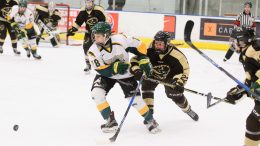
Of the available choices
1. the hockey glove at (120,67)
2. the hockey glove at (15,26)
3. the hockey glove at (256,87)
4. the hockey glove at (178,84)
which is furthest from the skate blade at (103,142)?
the hockey glove at (15,26)

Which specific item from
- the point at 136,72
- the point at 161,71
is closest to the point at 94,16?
the point at 161,71

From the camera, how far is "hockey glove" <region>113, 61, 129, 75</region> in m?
3.45

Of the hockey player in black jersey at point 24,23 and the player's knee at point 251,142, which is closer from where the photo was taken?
the player's knee at point 251,142

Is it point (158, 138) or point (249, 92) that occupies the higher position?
point (249, 92)

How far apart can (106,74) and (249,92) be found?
113 cm

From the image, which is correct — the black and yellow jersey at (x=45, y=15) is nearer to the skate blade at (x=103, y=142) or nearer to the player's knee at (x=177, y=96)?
the player's knee at (x=177, y=96)

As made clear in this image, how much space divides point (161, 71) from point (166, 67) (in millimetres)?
55

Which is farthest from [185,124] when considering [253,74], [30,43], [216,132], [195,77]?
[30,43]

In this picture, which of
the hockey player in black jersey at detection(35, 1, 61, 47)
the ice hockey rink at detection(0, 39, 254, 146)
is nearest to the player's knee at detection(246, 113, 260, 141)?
the ice hockey rink at detection(0, 39, 254, 146)

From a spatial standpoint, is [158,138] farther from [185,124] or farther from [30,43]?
[30,43]

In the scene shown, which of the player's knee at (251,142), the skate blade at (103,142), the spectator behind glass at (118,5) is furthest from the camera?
the spectator behind glass at (118,5)

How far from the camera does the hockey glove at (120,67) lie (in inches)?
136

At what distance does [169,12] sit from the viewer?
10070 millimetres

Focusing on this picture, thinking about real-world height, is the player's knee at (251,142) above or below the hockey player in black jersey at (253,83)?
below
